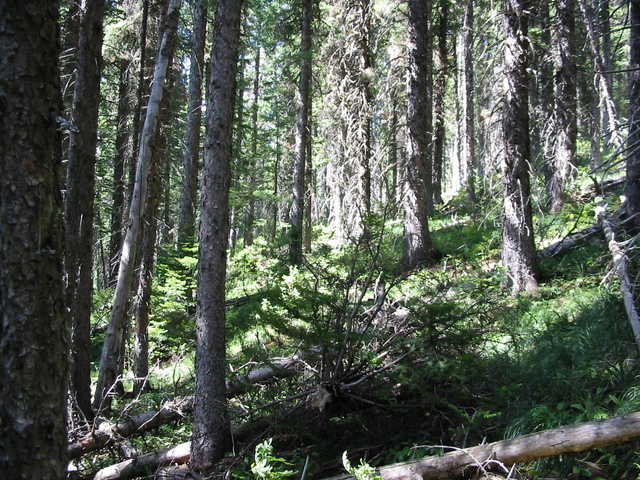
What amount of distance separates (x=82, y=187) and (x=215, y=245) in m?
2.63

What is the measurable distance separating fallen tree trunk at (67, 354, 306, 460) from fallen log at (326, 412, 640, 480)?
2.04 m

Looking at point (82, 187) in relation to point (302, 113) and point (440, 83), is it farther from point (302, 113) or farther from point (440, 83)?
point (440, 83)

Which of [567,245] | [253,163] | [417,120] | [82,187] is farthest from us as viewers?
[253,163]

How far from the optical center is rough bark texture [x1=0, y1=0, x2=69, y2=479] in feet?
8.32

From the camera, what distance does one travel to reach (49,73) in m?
2.70

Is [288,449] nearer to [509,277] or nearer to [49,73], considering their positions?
[49,73]

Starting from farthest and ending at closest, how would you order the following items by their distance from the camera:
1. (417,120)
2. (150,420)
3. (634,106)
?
(417,120)
(634,106)
(150,420)

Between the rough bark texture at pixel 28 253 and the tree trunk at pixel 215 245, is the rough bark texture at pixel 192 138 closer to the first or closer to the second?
the tree trunk at pixel 215 245

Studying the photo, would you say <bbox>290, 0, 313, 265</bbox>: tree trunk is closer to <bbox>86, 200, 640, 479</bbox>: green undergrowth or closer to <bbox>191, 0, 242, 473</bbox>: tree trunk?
<bbox>86, 200, 640, 479</bbox>: green undergrowth

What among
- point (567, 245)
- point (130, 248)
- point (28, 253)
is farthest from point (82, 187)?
point (567, 245)

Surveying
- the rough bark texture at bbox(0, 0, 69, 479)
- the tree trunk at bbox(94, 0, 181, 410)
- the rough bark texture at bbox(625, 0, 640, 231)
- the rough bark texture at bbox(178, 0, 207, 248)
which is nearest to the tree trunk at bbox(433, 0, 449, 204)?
the rough bark texture at bbox(178, 0, 207, 248)

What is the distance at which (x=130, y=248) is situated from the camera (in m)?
7.42

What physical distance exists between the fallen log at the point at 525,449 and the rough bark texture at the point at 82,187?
4608mm

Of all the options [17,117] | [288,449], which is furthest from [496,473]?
→ [17,117]
